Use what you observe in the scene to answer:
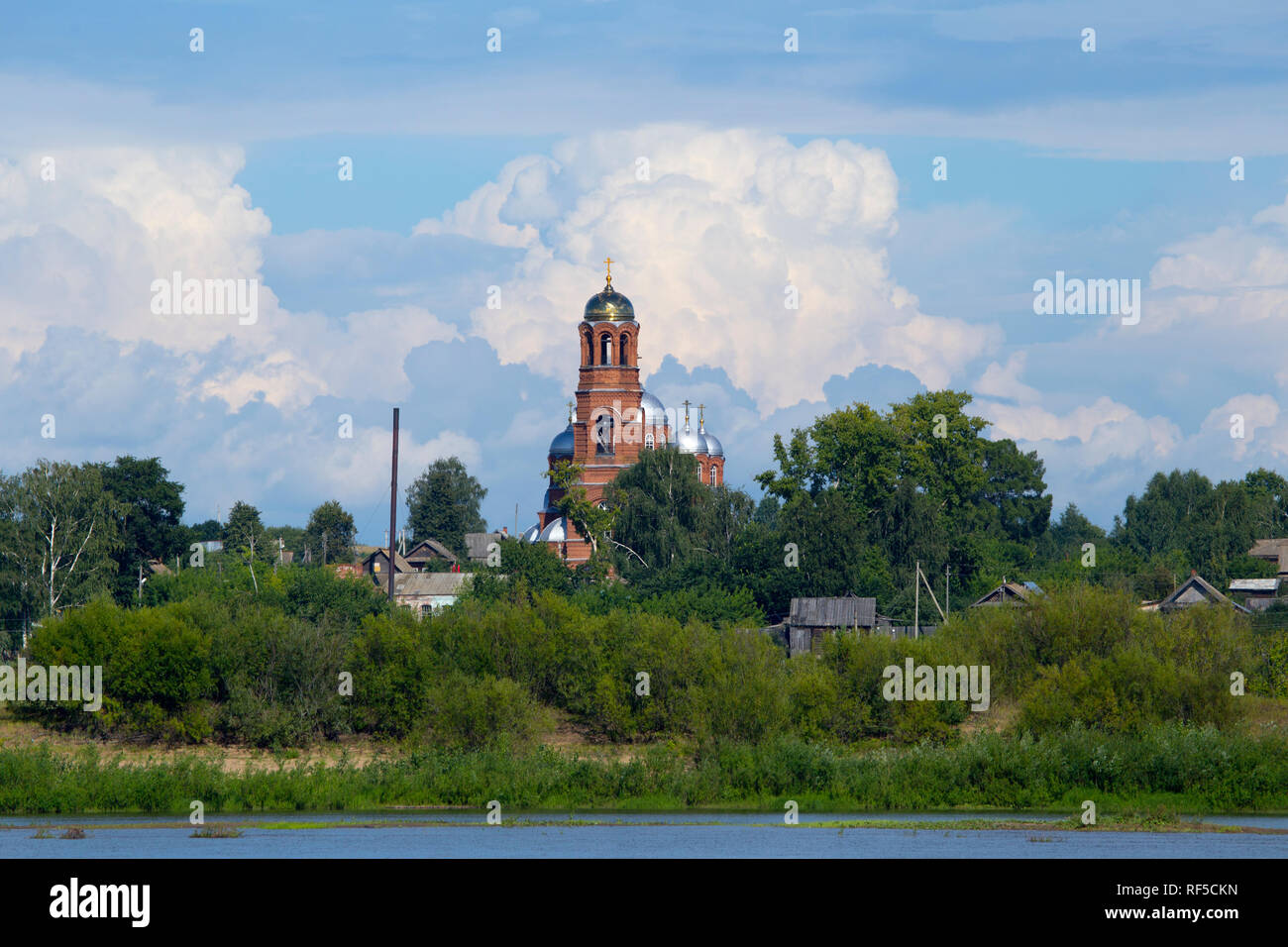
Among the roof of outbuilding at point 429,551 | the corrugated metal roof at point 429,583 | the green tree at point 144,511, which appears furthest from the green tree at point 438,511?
the green tree at point 144,511

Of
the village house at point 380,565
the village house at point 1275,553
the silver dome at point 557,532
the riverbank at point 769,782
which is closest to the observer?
the riverbank at point 769,782

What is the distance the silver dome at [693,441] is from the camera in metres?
111

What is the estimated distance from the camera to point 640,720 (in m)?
40.3

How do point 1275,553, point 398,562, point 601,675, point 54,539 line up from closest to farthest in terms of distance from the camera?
point 601,675
point 54,539
point 1275,553
point 398,562

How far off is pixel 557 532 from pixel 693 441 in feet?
45.3

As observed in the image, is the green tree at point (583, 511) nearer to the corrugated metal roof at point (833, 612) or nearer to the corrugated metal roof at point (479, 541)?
the corrugated metal roof at point (833, 612)

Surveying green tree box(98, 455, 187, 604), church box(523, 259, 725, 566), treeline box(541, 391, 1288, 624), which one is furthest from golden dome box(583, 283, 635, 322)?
green tree box(98, 455, 187, 604)

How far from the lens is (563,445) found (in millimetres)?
107375

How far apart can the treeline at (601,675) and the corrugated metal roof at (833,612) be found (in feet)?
55.1

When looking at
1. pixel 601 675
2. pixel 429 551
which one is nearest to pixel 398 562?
pixel 429 551

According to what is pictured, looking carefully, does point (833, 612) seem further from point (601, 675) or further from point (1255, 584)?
point (1255, 584)

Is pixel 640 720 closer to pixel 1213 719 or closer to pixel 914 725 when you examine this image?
pixel 914 725

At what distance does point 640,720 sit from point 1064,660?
35.9 ft
